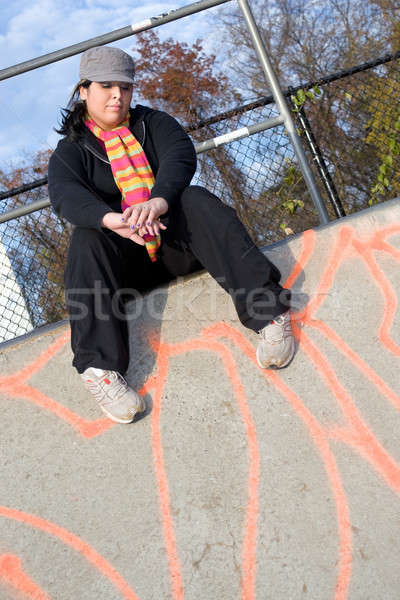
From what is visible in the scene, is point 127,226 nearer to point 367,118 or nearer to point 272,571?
point 272,571

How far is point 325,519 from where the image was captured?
1827mm

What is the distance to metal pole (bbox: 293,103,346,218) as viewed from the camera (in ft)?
11.2

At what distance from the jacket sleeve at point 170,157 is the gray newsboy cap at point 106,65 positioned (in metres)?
0.24

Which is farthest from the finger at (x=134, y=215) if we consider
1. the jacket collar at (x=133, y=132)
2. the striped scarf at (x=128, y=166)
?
the jacket collar at (x=133, y=132)

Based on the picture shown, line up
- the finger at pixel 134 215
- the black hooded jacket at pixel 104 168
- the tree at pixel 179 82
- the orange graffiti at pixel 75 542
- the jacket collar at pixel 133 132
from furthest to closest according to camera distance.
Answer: the tree at pixel 179 82 → the jacket collar at pixel 133 132 → the black hooded jacket at pixel 104 168 → the finger at pixel 134 215 → the orange graffiti at pixel 75 542

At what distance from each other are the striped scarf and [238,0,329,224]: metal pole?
1.09m

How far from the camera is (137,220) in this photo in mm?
1988

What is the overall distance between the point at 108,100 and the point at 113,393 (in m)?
1.28

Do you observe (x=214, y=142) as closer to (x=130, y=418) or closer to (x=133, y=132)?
(x=133, y=132)

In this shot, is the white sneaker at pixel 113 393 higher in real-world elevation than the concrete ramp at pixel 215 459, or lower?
higher

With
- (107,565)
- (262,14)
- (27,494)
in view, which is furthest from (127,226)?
(262,14)

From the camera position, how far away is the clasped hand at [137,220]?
6.50 ft

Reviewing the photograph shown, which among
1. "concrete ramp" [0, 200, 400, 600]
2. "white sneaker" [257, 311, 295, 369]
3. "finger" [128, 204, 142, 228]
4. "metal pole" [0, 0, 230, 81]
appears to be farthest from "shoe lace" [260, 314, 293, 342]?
"metal pole" [0, 0, 230, 81]

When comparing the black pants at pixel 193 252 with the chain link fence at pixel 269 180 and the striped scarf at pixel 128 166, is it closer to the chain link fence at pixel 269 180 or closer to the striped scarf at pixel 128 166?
the striped scarf at pixel 128 166
